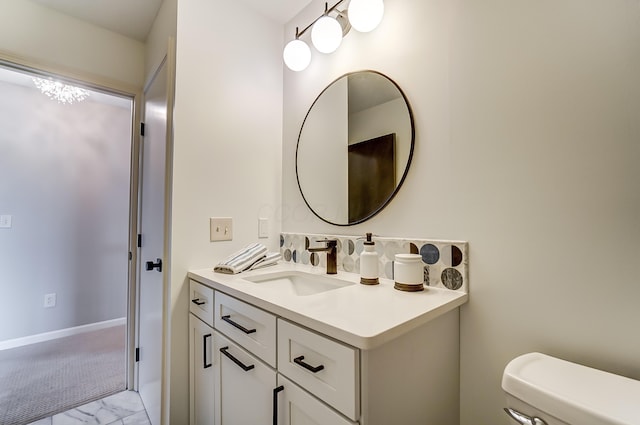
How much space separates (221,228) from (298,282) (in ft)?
1.64

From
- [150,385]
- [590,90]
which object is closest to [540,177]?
[590,90]

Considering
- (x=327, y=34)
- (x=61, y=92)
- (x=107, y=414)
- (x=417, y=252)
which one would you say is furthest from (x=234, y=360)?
(x=61, y=92)

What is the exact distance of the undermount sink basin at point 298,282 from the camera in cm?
124

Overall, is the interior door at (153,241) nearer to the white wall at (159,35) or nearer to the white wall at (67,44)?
the white wall at (159,35)

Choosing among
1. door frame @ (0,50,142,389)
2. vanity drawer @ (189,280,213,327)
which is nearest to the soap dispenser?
vanity drawer @ (189,280,213,327)

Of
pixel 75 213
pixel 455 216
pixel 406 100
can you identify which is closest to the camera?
pixel 455 216

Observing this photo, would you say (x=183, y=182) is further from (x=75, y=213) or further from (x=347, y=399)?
(x=75, y=213)

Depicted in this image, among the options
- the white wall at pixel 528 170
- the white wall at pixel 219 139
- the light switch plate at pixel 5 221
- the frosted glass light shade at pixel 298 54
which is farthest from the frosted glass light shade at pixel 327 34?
the light switch plate at pixel 5 221

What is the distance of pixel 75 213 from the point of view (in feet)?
9.39

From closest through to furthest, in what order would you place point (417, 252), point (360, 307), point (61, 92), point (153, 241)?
point (360, 307), point (417, 252), point (153, 241), point (61, 92)

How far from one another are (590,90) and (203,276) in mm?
1482

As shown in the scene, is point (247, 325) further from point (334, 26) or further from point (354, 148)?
point (334, 26)

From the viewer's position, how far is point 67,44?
5.70 ft

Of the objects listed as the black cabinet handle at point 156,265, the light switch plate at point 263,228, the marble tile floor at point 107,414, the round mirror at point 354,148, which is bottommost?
the marble tile floor at point 107,414
